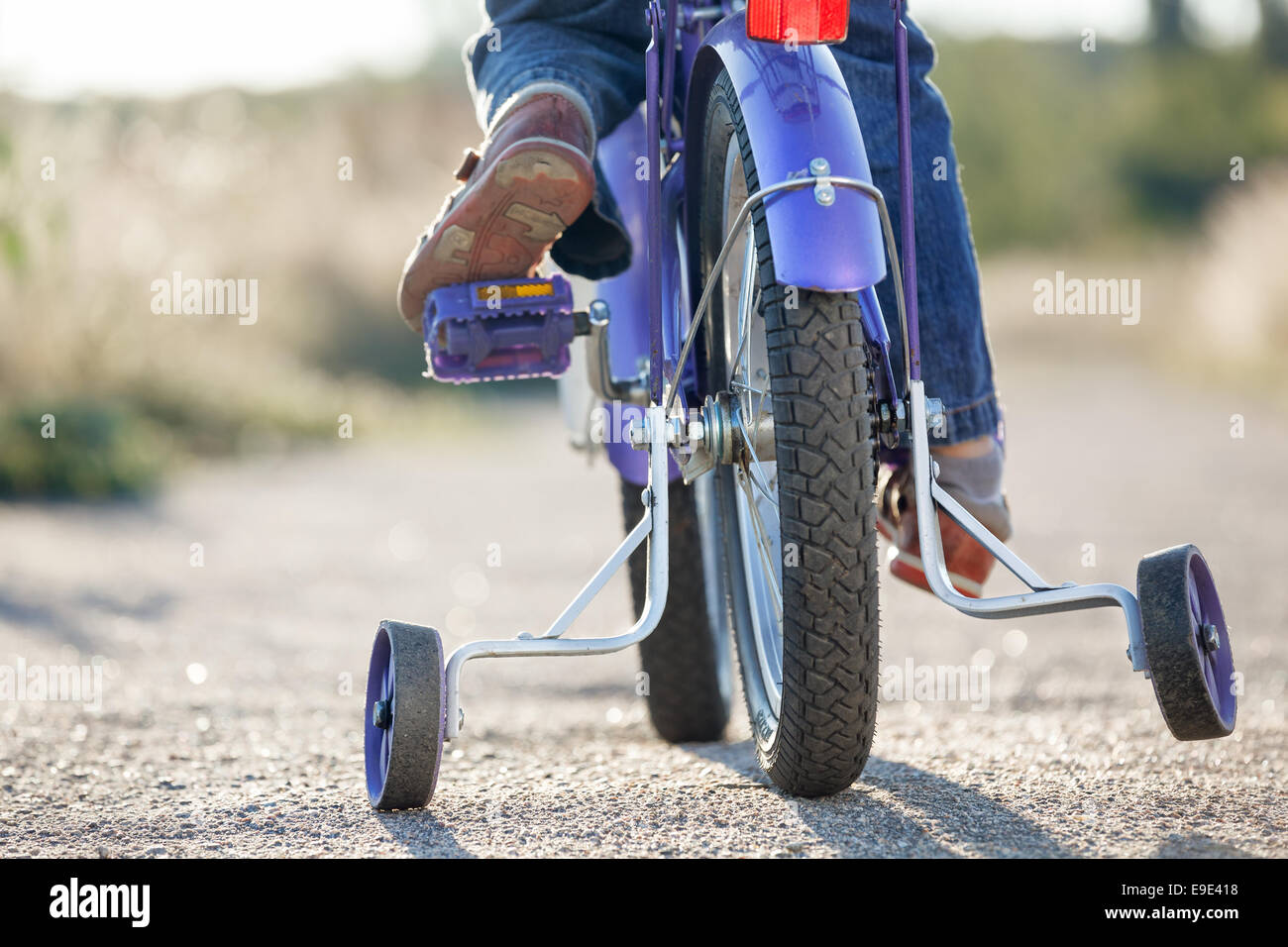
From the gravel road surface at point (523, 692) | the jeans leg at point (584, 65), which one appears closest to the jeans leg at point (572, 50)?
the jeans leg at point (584, 65)


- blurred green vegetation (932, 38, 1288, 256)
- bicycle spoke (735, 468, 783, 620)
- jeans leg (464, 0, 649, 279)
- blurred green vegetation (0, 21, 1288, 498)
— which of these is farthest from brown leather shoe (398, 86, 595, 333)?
blurred green vegetation (932, 38, 1288, 256)

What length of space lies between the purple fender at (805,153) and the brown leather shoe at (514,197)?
279 millimetres

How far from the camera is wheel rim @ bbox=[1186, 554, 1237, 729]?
1734mm

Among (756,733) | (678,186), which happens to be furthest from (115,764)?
(678,186)

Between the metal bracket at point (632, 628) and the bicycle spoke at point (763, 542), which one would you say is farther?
the bicycle spoke at point (763, 542)

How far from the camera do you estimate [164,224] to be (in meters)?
10.6

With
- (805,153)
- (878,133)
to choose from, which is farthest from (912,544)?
(805,153)

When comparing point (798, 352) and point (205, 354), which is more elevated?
point (205, 354)

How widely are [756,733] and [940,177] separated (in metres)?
0.91

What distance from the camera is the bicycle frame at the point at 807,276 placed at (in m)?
1.75

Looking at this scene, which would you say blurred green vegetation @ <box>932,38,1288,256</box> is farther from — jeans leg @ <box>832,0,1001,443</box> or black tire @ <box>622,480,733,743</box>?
jeans leg @ <box>832,0,1001,443</box>

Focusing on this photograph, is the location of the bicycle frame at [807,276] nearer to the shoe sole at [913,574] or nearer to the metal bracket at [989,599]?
the metal bracket at [989,599]

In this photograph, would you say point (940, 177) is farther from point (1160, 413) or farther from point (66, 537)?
point (1160, 413)

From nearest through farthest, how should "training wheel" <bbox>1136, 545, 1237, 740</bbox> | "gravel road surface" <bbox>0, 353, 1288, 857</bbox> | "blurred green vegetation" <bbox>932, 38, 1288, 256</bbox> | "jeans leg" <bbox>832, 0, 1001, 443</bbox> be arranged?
"training wheel" <bbox>1136, 545, 1237, 740</bbox>
"gravel road surface" <bbox>0, 353, 1288, 857</bbox>
"jeans leg" <bbox>832, 0, 1001, 443</bbox>
"blurred green vegetation" <bbox>932, 38, 1288, 256</bbox>
